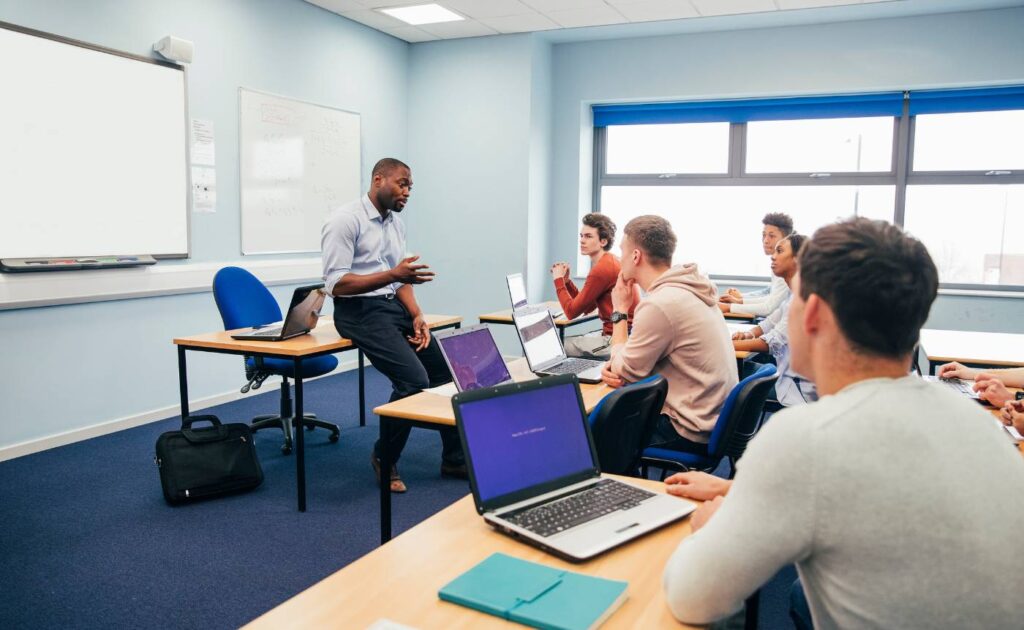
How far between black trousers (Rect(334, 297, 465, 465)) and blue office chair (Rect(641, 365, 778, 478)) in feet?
3.76

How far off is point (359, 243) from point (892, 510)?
299 centimetres

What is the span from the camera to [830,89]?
5.91 m

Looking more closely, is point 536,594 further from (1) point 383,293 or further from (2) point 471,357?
(1) point 383,293

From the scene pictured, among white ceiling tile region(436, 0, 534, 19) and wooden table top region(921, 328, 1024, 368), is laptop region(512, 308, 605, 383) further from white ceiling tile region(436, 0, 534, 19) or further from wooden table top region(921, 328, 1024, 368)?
white ceiling tile region(436, 0, 534, 19)

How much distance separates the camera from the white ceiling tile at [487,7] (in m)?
5.42

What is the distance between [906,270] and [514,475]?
78 centimetres

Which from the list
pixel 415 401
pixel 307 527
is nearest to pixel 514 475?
pixel 415 401

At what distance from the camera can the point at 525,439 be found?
147 cm

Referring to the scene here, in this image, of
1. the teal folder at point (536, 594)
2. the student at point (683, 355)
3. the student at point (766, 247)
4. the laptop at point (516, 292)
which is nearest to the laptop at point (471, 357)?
the student at point (683, 355)

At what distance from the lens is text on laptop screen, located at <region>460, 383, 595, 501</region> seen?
4.56ft

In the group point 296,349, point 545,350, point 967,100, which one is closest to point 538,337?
point 545,350

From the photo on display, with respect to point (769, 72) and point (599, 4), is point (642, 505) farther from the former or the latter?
point (769, 72)

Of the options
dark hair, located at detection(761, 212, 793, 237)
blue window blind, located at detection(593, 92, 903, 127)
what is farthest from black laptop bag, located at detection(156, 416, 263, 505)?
blue window blind, located at detection(593, 92, 903, 127)

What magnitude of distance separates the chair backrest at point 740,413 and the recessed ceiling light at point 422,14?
419cm
